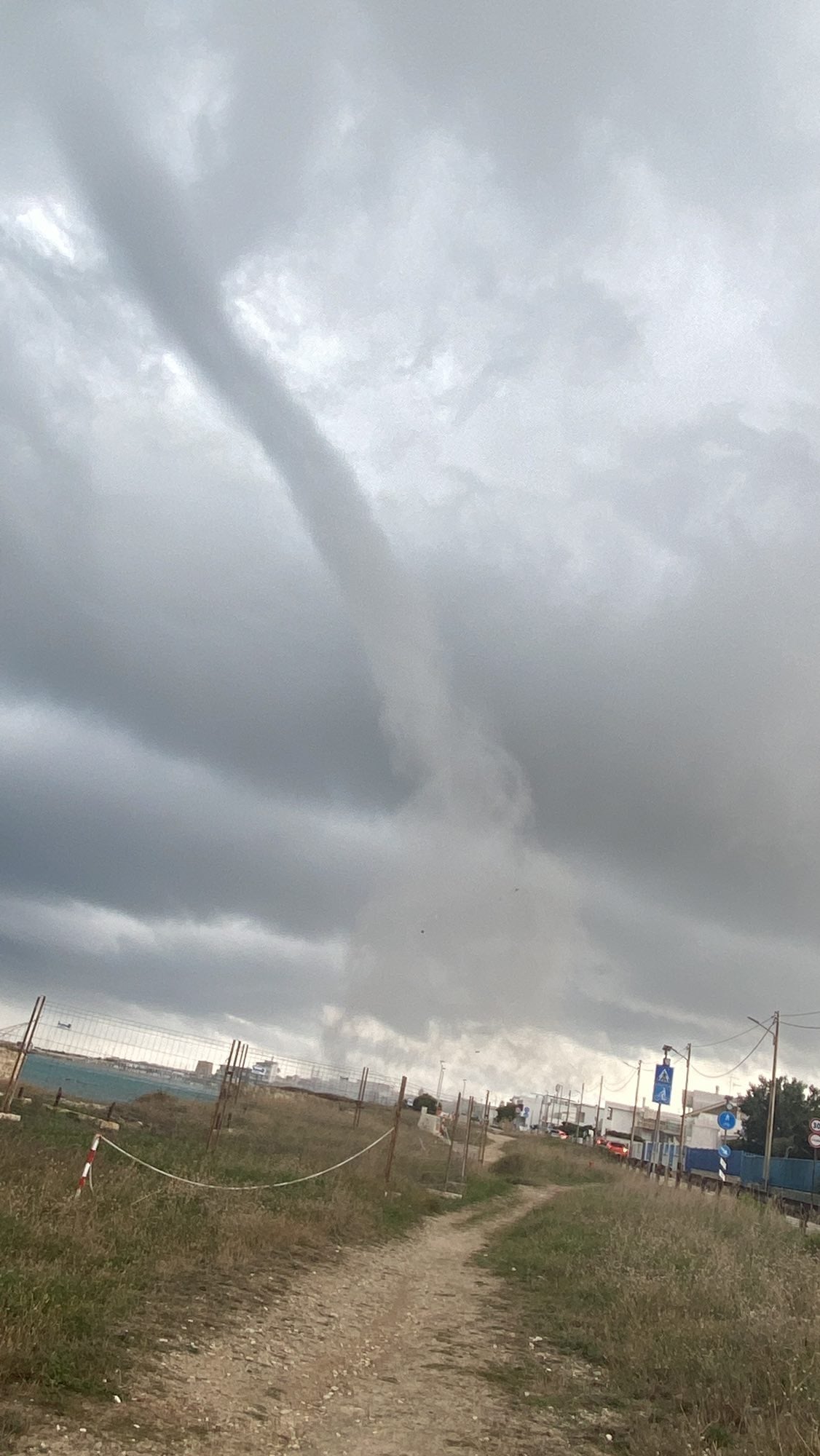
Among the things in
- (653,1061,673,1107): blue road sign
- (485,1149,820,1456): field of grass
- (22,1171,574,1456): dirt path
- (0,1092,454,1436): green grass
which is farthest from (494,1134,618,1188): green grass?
(22,1171,574,1456): dirt path

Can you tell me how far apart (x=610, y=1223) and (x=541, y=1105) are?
588 feet

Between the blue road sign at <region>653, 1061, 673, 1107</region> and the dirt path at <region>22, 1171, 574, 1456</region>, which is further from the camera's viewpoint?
the blue road sign at <region>653, 1061, 673, 1107</region>

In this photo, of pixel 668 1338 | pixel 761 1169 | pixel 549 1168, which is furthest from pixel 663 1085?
pixel 668 1338

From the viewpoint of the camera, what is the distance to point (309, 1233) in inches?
568

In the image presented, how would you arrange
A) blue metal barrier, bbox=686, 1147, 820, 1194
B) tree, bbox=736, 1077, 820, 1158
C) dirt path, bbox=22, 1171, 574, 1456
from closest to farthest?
dirt path, bbox=22, 1171, 574, 1456 < blue metal barrier, bbox=686, 1147, 820, 1194 < tree, bbox=736, 1077, 820, 1158

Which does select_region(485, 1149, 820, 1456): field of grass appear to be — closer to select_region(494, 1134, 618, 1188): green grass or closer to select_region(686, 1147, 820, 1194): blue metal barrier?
select_region(494, 1134, 618, 1188): green grass

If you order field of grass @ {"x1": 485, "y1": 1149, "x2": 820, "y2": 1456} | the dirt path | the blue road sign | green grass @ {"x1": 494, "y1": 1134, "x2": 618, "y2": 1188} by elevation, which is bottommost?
green grass @ {"x1": 494, "y1": 1134, "x2": 618, "y2": 1188}

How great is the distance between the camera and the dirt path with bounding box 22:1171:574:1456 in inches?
255

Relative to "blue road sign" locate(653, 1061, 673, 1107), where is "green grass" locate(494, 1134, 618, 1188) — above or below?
below

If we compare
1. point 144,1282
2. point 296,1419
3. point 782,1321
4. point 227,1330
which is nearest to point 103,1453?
point 296,1419

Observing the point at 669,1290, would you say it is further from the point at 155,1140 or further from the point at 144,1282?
the point at 155,1140

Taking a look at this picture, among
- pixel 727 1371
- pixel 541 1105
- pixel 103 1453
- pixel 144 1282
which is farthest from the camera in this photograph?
pixel 541 1105

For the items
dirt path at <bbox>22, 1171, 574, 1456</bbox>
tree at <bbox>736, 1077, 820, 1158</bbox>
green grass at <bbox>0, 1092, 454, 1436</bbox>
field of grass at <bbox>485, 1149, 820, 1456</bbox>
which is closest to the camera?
dirt path at <bbox>22, 1171, 574, 1456</bbox>

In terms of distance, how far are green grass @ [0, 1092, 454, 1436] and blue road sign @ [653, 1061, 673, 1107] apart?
71.2 feet
